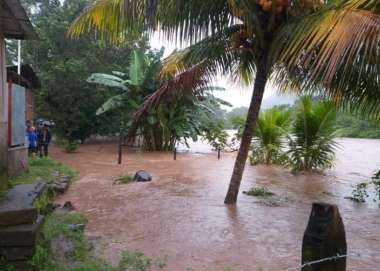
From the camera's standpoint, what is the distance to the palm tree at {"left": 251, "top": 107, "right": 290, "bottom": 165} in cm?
1520

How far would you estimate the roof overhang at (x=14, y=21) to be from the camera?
542cm

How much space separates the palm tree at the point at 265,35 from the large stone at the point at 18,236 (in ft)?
11.1

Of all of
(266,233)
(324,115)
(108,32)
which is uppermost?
(108,32)

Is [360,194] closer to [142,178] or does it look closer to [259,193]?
[259,193]

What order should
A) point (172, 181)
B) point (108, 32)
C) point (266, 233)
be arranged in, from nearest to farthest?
1. point (266, 233)
2. point (108, 32)
3. point (172, 181)

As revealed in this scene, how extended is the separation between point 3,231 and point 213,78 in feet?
17.8

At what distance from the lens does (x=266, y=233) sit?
6.41 meters

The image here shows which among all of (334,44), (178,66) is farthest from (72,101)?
(334,44)

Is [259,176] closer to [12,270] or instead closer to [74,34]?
[74,34]

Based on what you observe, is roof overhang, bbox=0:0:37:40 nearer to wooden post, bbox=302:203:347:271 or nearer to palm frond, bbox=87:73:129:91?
wooden post, bbox=302:203:347:271

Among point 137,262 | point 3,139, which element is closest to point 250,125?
point 137,262

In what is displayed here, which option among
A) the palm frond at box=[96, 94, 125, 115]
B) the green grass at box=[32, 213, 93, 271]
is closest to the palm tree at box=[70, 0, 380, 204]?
the green grass at box=[32, 213, 93, 271]

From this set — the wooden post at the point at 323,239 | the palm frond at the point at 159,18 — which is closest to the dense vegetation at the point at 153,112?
the palm frond at the point at 159,18

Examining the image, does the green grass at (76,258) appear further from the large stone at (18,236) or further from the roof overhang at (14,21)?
the roof overhang at (14,21)
